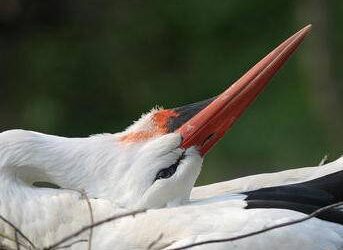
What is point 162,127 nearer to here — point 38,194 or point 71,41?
point 38,194

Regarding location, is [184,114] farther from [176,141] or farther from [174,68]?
[174,68]

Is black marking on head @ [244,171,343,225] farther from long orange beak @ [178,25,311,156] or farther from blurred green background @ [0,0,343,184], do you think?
blurred green background @ [0,0,343,184]

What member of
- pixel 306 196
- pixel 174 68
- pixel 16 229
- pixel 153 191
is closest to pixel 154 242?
pixel 153 191

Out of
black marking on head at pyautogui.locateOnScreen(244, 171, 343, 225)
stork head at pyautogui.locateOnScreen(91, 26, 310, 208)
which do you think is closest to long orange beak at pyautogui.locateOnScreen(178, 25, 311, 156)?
stork head at pyautogui.locateOnScreen(91, 26, 310, 208)

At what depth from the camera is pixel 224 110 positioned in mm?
3424

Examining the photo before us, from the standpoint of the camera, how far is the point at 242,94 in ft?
11.3

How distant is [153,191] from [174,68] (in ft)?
12.5

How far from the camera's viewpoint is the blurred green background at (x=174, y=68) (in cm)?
641

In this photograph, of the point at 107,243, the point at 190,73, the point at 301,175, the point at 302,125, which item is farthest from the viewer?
the point at 190,73

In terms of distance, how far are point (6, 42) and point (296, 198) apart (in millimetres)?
4040

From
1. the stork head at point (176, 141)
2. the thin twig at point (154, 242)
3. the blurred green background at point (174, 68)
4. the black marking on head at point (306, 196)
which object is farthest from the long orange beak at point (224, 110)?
the blurred green background at point (174, 68)

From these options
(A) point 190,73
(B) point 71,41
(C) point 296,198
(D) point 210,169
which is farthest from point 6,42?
(C) point 296,198

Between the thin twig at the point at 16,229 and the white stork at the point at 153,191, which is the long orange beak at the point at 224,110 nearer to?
the white stork at the point at 153,191

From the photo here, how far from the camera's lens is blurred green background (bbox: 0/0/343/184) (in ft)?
21.0
